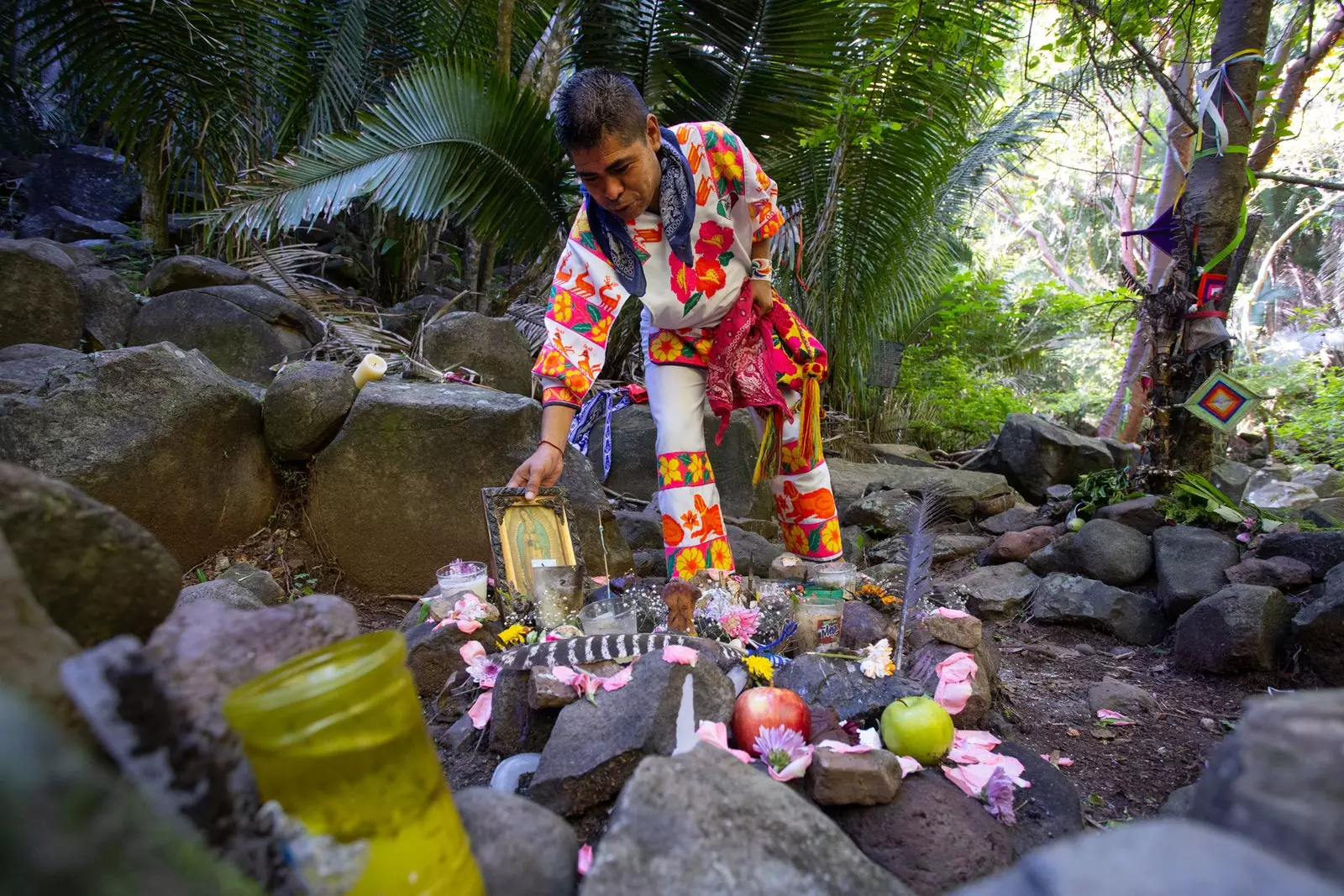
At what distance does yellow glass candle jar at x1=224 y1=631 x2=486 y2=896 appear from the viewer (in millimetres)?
792

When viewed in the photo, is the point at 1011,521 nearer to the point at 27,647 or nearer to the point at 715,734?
the point at 715,734

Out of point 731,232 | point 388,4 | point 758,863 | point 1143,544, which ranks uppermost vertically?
point 388,4

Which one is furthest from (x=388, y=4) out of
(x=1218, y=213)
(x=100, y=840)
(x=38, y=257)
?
(x=100, y=840)

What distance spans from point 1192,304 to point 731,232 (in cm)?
271

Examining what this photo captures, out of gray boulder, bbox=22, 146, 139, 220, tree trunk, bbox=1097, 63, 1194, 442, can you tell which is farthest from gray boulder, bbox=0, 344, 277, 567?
tree trunk, bbox=1097, 63, 1194, 442

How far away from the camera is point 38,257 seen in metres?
3.76

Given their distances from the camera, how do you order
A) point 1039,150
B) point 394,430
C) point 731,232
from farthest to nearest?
point 1039,150, point 394,430, point 731,232

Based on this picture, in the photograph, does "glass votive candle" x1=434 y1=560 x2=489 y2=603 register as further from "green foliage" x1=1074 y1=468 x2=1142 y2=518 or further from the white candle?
"green foliage" x1=1074 y1=468 x2=1142 y2=518

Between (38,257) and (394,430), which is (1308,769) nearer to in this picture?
(394,430)

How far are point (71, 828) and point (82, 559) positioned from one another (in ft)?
1.49

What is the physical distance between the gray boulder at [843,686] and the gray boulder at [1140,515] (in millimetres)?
2295

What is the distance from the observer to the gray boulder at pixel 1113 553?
338 cm

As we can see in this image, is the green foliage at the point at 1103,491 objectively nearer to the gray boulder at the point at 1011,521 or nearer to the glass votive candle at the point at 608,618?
the gray boulder at the point at 1011,521

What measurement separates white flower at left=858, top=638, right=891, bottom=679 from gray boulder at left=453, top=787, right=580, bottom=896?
1027 millimetres
